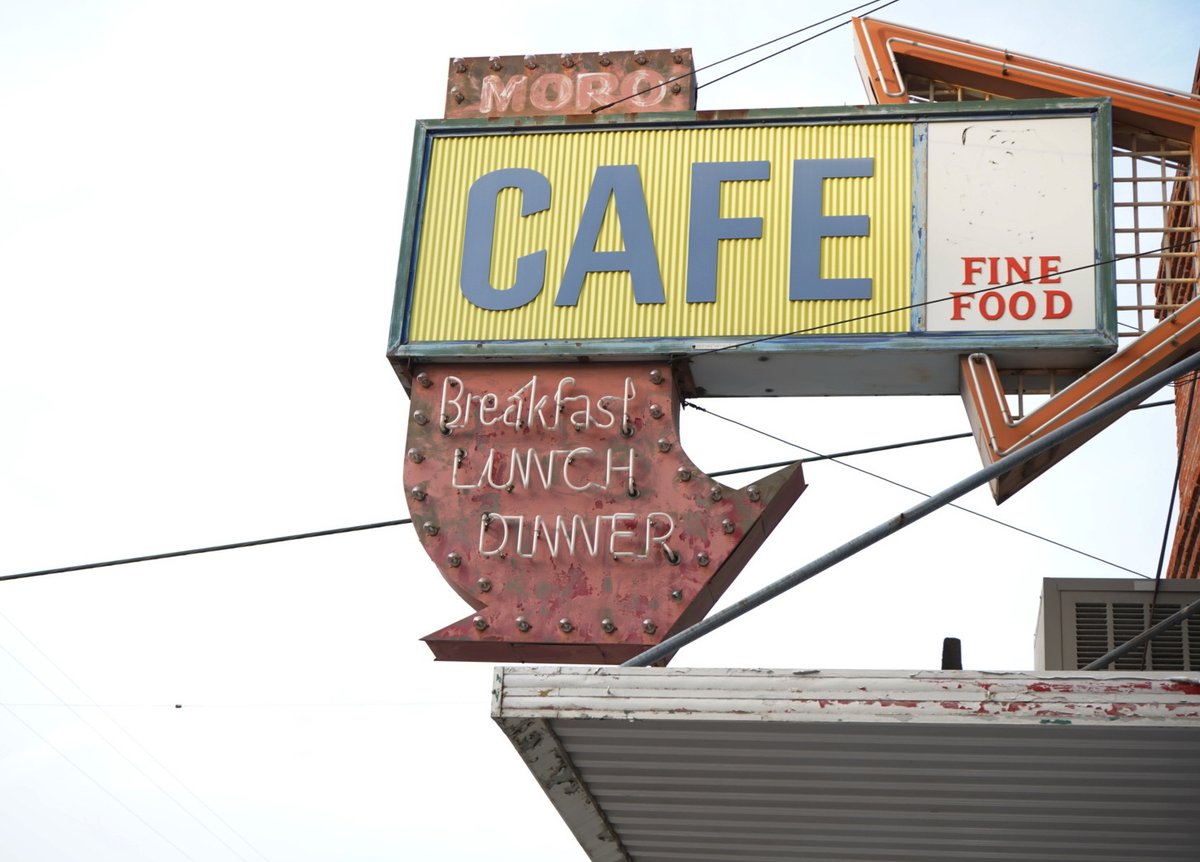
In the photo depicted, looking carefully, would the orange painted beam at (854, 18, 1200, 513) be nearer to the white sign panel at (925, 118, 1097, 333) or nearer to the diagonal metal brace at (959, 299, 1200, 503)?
the diagonal metal brace at (959, 299, 1200, 503)

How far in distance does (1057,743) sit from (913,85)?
21.7 feet

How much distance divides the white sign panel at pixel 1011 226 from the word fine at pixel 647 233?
20.9 inches

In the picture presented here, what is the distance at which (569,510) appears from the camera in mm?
10812

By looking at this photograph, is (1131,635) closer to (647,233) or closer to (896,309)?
(896,309)

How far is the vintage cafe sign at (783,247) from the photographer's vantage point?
10898mm

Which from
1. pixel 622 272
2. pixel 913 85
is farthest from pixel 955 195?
pixel 622 272

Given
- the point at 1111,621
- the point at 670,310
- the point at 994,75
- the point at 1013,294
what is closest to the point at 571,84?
the point at 670,310

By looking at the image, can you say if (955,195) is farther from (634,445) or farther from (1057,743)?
(1057,743)

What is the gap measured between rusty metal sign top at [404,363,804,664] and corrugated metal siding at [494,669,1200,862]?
2.09 m

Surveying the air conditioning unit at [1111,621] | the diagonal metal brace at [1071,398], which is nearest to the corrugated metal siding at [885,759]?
the diagonal metal brace at [1071,398]

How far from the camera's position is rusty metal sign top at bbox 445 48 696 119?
480 inches

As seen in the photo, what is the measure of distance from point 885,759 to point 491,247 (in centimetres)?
571

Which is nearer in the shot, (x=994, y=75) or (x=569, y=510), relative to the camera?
(x=569, y=510)

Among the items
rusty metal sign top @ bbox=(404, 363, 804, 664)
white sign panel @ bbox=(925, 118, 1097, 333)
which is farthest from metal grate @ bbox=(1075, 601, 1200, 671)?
rusty metal sign top @ bbox=(404, 363, 804, 664)
